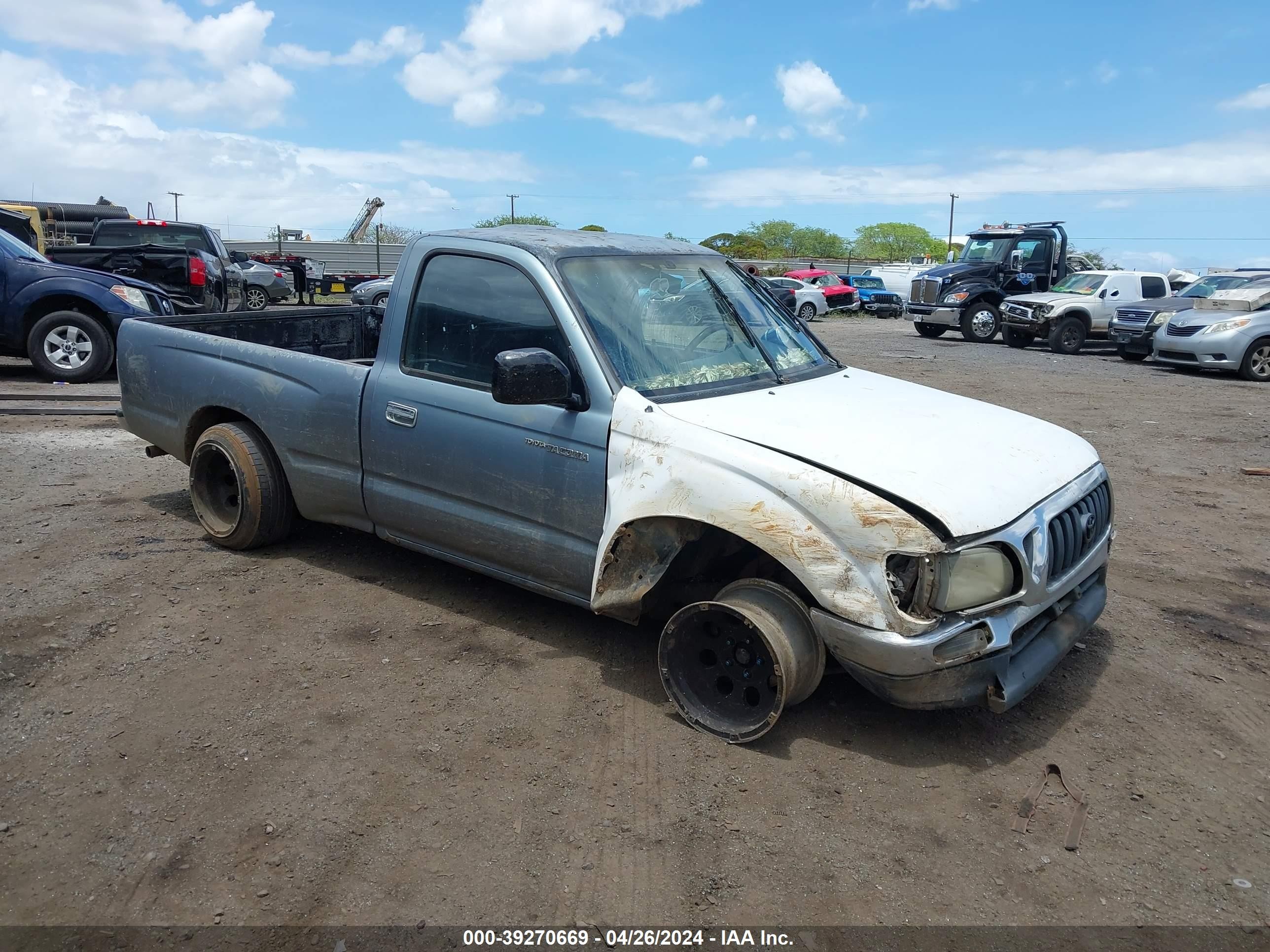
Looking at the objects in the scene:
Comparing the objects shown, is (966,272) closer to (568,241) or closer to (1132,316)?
(1132,316)

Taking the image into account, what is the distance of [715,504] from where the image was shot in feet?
11.3

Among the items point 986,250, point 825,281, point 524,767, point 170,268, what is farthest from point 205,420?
point 825,281

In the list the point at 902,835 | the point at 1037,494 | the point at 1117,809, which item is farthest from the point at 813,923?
the point at 1037,494

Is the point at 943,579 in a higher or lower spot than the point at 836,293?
lower

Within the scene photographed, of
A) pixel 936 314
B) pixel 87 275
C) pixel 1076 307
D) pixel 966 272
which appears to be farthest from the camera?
pixel 966 272

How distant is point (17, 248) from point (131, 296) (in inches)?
54.5

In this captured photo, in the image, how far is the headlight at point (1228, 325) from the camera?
15.5m

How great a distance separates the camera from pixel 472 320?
4.32 metres

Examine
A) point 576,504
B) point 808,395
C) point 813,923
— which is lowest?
point 813,923

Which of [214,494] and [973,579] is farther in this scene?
[214,494]

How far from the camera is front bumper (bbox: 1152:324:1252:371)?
1551cm

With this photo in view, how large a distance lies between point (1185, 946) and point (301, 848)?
2.44 meters

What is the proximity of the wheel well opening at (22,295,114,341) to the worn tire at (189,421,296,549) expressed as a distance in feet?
21.8

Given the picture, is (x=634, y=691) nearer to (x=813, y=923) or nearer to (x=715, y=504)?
(x=715, y=504)
